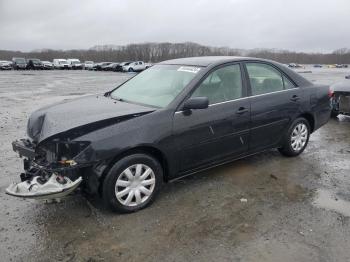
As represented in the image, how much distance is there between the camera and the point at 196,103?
412cm

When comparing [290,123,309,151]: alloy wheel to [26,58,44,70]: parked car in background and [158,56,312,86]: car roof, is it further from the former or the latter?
[26,58,44,70]: parked car in background

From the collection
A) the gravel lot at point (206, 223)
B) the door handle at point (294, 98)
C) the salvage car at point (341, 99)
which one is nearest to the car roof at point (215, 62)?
the door handle at point (294, 98)

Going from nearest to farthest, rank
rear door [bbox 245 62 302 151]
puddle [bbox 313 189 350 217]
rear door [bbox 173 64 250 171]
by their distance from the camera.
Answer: puddle [bbox 313 189 350 217] < rear door [bbox 173 64 250 171] < rear door [bbox 245 62 302 151]

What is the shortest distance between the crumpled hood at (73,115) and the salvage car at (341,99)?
6.45 m

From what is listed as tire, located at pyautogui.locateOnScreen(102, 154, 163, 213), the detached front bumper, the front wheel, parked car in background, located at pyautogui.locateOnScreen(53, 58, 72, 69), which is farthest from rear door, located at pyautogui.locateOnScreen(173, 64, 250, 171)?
parked car in background, located at pyautogui.locateOnScreen(53, 58, 72, 69)

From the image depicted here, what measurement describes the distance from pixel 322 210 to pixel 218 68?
2139 mm

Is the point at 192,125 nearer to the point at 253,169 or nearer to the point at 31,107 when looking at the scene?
the point at 253,169

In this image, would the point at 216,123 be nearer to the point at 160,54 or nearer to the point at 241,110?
the point at 241,110

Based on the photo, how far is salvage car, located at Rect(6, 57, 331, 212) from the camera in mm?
3574

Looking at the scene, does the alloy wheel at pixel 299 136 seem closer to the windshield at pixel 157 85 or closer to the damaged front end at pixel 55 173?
the windshield at pixel 157 85

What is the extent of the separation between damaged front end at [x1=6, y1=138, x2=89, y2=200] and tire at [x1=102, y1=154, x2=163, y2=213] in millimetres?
353

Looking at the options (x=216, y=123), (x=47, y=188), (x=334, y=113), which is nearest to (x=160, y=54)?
(x=334, y=113)

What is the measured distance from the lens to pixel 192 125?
4250 mm

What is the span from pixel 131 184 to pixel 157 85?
1.49 meters
